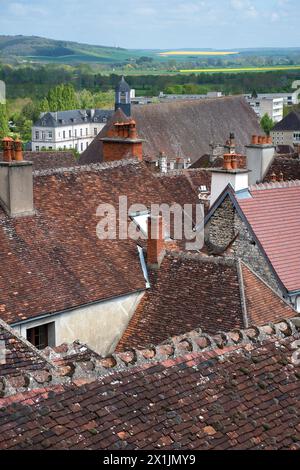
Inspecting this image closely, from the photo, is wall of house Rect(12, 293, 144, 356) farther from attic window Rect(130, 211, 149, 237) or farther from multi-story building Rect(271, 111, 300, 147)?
multi-story building Rect(271, 111, 300, 147)

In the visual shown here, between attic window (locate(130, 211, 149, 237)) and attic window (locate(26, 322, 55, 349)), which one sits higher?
attic window (locate(130, 211, 149, 237))

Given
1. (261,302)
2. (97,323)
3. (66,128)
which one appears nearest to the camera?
(261,302)

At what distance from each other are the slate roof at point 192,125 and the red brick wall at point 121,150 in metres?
28.7

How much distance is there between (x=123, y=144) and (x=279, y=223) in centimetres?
920

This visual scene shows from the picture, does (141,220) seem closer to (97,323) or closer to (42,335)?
(97,323)

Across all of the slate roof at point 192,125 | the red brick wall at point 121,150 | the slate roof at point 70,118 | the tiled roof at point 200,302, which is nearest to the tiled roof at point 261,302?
the tiled roof at point 200,302

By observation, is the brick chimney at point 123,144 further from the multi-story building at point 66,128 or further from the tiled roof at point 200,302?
the multi-story building at point 66,128

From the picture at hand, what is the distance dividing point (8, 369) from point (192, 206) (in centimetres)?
1613

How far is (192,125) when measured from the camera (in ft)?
215

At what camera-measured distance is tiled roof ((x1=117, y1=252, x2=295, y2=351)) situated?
1812 centimetres

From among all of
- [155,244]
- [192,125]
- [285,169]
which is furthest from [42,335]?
[192,125]

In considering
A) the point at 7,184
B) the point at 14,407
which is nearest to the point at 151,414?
the point at 14,407

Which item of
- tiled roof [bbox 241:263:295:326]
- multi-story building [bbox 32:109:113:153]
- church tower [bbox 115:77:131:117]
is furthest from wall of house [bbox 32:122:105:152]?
tiled roof [bbox 241:263:295:326]

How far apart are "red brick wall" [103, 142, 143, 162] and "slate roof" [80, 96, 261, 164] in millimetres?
28688
